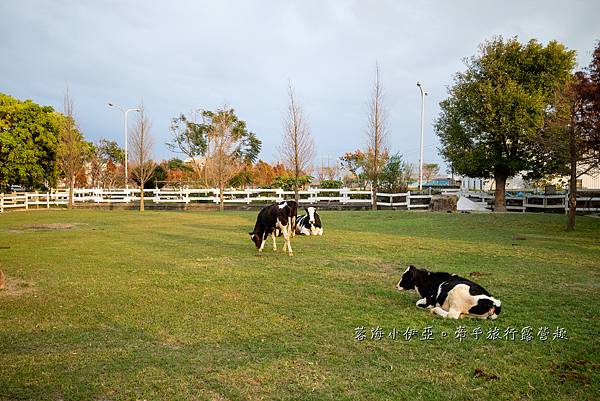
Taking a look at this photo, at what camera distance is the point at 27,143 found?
27922mm

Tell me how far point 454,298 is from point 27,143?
30.2 m

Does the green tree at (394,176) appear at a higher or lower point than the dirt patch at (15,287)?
higher

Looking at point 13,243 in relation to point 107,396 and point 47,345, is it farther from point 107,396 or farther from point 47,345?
point 107,396

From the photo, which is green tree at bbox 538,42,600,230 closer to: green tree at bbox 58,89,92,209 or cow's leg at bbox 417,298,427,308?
cow's leg at bbox 417,298,427,308

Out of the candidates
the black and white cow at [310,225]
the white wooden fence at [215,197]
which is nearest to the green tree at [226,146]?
the white wooden fence at [215,197]

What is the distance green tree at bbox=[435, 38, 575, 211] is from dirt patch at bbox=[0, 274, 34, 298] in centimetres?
1951

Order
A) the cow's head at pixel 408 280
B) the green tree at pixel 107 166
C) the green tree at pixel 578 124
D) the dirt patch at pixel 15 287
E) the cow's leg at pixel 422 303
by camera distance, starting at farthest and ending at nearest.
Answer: the green tree at pixel 107 166 → the green tree at pixel 578 124 → the dirt patch at pixel 15 287 → the cow's head at pixel 408 280 → the cow's leg at pixel 422 303

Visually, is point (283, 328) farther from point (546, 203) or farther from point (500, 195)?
point (546, 203)

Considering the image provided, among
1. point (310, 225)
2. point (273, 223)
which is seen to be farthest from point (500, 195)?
point (273, 223)

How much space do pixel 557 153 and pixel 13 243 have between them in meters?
17.3

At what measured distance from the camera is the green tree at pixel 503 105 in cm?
2023

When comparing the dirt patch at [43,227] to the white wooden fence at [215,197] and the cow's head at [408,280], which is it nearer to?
the white wooden fence at [215,197]

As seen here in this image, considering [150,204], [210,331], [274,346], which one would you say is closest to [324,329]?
[274,346]

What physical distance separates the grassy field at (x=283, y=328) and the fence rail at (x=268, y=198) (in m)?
14.6
